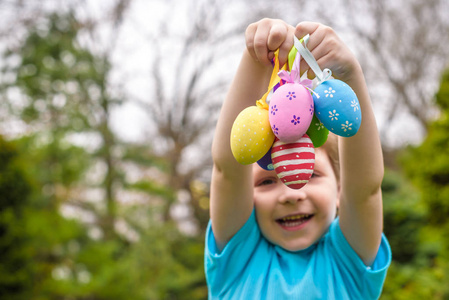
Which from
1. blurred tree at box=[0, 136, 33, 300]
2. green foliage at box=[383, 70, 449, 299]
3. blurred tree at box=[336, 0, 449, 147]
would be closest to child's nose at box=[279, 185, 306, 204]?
blurred tree at box=[0, 136, 33, 300]

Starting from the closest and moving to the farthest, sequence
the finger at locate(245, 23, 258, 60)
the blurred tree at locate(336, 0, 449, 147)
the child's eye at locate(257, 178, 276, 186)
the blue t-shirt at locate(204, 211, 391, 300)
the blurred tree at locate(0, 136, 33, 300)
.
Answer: the finger at locate(245, 23, 258, 60), the blue t-shirt at locate(204, 211, 391, 300), the child's eye at locate(257, 178, 276, 186), the blurred tree at locate(0, 136, 33, 300), the blurred tree at locate(336, 0, 449, 147)

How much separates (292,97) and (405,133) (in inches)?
395

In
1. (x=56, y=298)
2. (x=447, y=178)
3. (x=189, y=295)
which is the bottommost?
(x=189, y=295)

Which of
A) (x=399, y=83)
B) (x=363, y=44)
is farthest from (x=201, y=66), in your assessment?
(x=399, y=83)

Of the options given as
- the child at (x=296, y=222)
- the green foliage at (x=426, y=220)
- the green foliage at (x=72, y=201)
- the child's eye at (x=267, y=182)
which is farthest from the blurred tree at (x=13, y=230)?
the green foliage at (x=426, y=220)

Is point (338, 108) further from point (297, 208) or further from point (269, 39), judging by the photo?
point (297, 208)

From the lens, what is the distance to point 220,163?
3.86ft

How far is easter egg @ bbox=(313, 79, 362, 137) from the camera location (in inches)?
33.9

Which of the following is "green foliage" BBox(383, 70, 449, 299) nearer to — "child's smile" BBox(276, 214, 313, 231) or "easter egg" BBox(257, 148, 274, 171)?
"child's smile" BBox(276, 214, 313, 231)

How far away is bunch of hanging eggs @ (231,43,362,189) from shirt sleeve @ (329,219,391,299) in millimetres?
444

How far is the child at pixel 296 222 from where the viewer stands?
3.61 ft

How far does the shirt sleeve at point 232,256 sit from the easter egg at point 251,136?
0.45m

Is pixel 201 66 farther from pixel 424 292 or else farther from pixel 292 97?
pixel 292 97

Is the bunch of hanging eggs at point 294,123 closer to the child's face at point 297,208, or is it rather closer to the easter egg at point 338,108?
the easter egg at point 338,108
